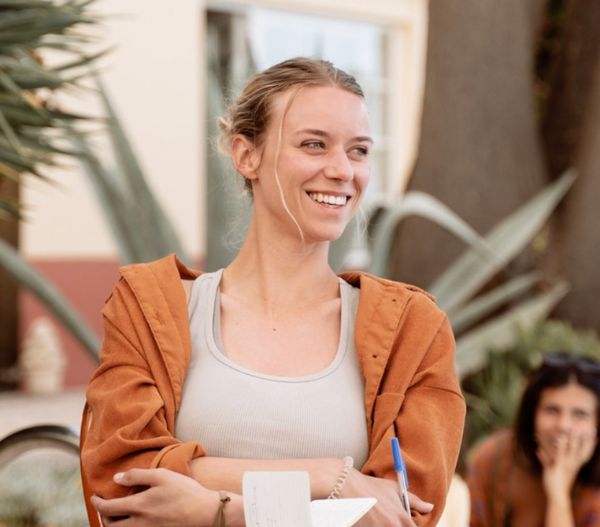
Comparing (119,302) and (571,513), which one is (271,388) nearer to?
(119,302)

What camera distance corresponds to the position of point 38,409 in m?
7.51

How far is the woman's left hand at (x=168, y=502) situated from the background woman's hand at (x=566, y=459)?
5.40 ft

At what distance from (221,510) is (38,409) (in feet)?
20.1

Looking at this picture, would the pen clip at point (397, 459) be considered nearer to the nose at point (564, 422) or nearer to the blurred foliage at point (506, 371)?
the nose at point (564, 422)

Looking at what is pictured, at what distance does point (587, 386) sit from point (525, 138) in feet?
9.62

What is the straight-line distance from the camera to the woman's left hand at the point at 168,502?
1659mm

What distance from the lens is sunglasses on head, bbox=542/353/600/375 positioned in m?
3.17

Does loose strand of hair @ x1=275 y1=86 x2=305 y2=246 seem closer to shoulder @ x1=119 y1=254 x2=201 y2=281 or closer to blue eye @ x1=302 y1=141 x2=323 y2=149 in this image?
blue eye @ x1=302 y1=141 x2=323 y2=149

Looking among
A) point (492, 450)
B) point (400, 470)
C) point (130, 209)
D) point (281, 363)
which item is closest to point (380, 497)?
point (400, 470)

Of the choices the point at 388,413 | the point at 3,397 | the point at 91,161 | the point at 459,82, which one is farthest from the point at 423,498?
the point at 3,397

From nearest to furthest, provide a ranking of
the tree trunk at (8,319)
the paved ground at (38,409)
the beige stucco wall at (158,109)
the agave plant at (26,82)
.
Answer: the agave plant at (26,82)
the paved ground at (38,409)
the tree trunk at (8,319)
the beige stucco wall at (158,109)

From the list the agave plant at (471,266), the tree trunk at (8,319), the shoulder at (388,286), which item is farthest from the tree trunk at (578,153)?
the tree trunk at (8,319)

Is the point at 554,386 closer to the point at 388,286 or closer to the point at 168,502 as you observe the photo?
the point at 388,286

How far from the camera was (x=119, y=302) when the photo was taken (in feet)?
6.10
